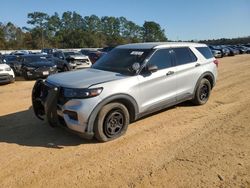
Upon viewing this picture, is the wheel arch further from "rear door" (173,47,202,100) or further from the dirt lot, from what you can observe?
"rear door" (173,47,202,100)

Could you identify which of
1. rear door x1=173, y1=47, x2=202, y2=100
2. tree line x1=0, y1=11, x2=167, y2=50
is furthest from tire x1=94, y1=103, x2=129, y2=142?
tree line x1=0, y1=11, x2=167, y2=50

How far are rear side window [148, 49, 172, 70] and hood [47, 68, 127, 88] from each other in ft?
3.01

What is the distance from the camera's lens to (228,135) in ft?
16.7

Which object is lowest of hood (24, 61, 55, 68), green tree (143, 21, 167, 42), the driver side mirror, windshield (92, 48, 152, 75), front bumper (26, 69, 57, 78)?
front bumper (26, 69, 57, 78)

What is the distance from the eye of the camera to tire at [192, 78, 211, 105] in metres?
6.93

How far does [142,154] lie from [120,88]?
4.26 ft

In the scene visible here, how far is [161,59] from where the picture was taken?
589 centimetres

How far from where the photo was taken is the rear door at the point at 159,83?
17.7 feet

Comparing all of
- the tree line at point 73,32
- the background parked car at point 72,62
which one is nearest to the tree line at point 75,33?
the tree line at point 73,32

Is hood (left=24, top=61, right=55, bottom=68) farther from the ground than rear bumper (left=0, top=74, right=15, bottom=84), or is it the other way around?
hood (left=24, top=61, right=55, bottom=68)

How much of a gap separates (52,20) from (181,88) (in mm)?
114081

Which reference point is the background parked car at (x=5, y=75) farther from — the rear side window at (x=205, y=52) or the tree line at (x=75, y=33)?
the tree line at (x=75, y=33)

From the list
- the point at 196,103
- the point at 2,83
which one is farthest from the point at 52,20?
the point at 196,103

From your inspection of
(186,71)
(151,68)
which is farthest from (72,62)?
(151,68)
